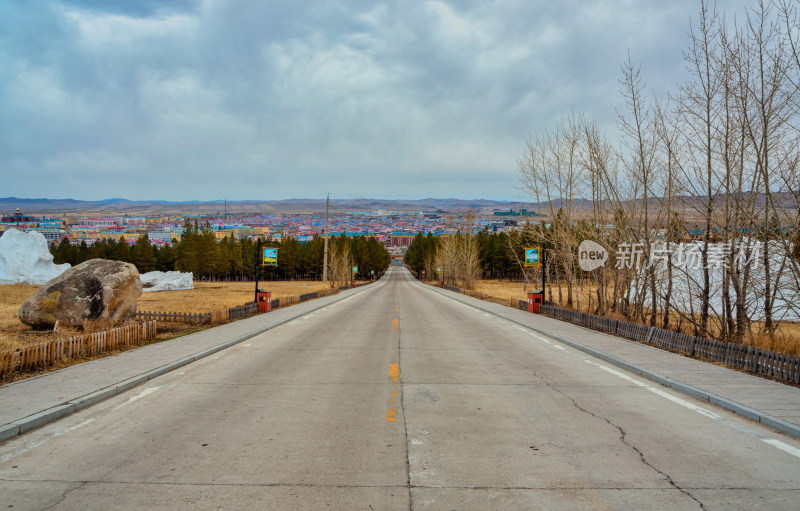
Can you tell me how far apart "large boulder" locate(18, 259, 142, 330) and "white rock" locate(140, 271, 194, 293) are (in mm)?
51858

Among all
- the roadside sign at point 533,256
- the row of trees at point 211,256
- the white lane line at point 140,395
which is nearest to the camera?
the white lane line at point 140,395

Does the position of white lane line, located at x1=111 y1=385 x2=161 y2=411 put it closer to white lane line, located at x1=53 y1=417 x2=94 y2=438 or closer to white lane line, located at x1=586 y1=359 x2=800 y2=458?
white lane line, located at x1=53 y1=417 x2=94 y2=438

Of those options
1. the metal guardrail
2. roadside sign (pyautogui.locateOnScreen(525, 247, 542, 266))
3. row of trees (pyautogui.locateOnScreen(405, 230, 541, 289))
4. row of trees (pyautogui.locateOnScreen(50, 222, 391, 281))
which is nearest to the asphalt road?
the metal guardrail

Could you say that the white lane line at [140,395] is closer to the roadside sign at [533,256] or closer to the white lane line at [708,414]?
the white lane line at [708,414]

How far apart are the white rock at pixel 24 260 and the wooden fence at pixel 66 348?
6002 centimetres

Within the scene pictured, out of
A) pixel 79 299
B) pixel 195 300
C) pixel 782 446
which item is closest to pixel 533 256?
pixel 79 299

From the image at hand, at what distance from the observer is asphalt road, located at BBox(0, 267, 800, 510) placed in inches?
172

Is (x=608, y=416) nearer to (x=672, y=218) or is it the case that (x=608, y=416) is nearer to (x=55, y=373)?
(x=55, y=373)

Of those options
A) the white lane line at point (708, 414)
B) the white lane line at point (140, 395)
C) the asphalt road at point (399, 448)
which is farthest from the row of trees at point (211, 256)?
the asphalt road at point (399, 448)

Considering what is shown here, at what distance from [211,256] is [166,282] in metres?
34.9

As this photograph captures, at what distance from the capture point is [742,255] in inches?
524

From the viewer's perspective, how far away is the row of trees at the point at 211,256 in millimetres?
102438

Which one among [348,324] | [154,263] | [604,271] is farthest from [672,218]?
[154,263]

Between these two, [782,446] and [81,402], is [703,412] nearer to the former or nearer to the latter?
[782,446]
